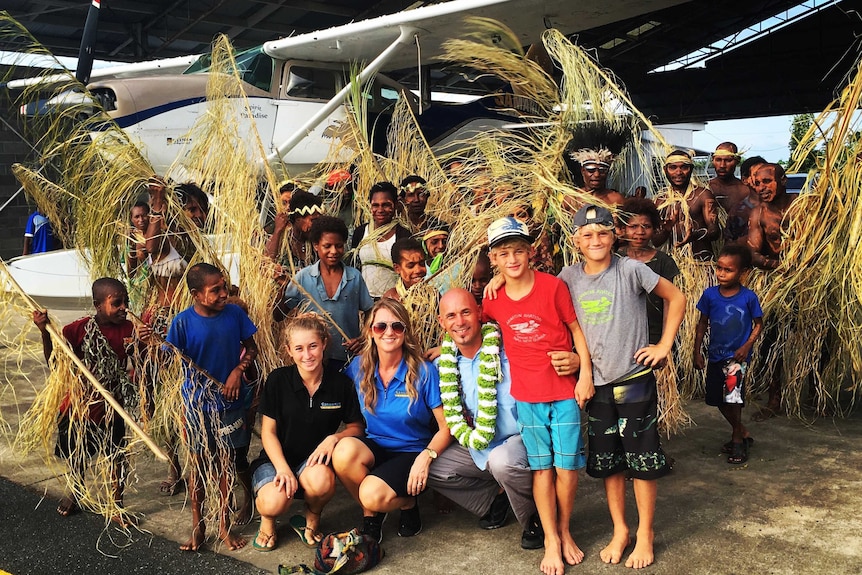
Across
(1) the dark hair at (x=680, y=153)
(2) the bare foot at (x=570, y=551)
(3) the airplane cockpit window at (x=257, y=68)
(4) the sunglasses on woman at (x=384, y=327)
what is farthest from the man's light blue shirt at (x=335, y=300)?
(3) the airplane cockpit window at (x=257, y=68)

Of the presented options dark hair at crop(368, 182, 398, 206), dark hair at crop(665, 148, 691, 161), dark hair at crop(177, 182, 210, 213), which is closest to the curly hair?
dark hair at crop(368, 182, 398, 206)

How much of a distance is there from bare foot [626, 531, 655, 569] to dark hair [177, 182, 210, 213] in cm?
286

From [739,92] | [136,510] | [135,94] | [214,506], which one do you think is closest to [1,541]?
[136,510]

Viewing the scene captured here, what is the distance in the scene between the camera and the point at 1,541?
3.19 meters

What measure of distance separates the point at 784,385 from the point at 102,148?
3994mm

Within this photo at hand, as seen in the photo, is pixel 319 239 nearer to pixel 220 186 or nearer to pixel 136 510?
pixel 220 186

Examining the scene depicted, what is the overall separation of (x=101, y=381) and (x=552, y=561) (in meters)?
2.03

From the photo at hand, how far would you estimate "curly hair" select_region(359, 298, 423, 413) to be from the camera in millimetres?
3117

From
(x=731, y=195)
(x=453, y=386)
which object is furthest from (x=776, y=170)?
(x=453, y=386)

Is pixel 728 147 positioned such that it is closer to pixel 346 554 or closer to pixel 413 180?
pixel 413 180

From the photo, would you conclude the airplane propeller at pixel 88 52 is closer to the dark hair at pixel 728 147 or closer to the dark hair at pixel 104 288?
the dark hair at pixel 104 288

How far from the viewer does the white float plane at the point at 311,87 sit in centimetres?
863

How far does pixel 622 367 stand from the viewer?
2787 millimetres

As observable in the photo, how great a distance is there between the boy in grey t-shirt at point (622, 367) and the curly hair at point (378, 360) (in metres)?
0.73
